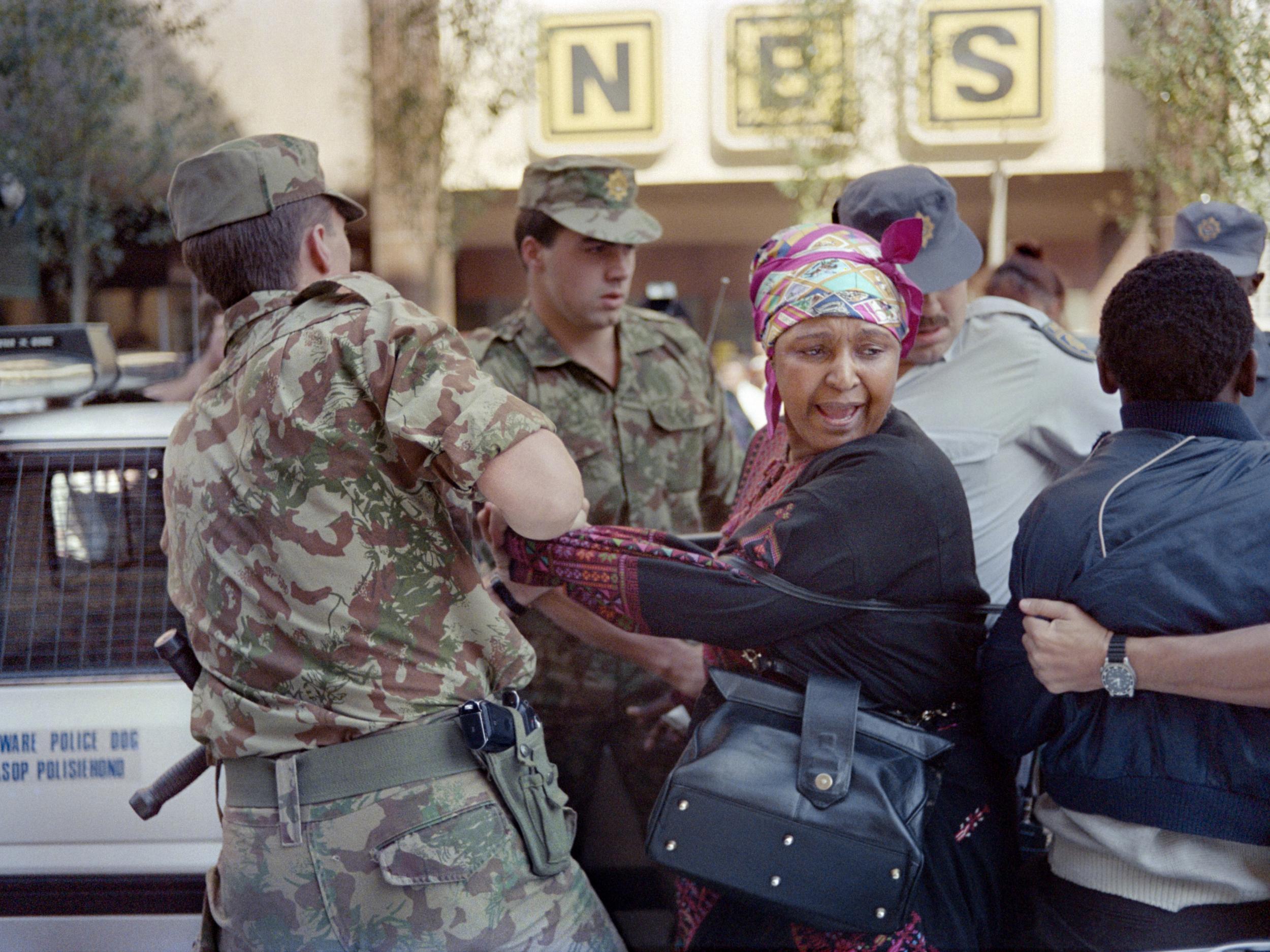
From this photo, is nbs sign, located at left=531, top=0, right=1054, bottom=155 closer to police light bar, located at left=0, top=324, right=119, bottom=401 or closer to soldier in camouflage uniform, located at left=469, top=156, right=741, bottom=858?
soldier in camouflage uniform, located at left=469, top=156, right=741, bottom=858

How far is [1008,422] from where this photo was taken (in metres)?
2.23

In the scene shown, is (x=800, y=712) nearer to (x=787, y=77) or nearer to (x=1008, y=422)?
(x=1008, y=422)

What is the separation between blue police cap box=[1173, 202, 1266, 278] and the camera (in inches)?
113

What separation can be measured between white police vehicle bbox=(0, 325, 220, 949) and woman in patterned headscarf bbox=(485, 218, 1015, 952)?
1.04 meters

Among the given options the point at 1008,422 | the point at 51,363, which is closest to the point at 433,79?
the point at 51,363

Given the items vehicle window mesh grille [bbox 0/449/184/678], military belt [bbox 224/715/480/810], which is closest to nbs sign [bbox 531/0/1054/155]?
vehicle window mesh grille [bbox 0/449/184/678]

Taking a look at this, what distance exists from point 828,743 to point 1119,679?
16.2 inches

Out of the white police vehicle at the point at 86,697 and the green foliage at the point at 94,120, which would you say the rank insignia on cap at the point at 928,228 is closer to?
the white police vehicle at the point at 86,697

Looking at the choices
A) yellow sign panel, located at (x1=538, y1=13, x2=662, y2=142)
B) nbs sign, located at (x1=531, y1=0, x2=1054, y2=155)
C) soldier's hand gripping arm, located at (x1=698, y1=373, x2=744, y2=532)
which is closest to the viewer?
soldier's hand gripping arm, located at (x1=698, y1=373, x2=744, y2=532)

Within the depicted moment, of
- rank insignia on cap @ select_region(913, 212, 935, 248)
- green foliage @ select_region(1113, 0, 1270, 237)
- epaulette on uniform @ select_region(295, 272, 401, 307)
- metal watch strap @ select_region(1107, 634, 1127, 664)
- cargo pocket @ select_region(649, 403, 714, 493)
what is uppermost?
green foliage @ select_region(1113, 0, 1270, 237)

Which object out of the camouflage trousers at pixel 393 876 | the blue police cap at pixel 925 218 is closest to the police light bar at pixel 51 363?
the camouflage trousers at pixel 393 876

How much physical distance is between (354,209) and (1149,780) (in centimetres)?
150

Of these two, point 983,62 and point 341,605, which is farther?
point 983,62

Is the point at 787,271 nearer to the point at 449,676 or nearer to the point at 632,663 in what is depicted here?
the point at 449,676
